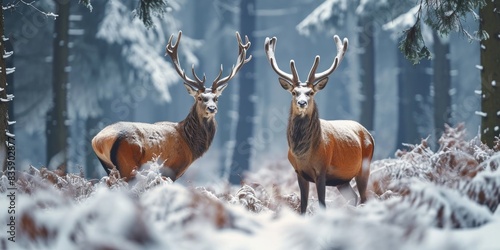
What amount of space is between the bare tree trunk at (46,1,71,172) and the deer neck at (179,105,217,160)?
709 cm

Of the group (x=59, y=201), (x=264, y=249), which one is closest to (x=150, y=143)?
(x=59, y=201)

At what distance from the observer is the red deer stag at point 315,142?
25.8 ft

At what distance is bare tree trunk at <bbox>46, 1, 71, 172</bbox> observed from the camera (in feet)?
51.3

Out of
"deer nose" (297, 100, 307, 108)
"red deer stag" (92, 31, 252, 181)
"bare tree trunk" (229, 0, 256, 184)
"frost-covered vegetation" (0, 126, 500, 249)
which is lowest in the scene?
"bare tree trunk" (229, 0, 256, 184)

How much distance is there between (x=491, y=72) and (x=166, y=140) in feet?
13.4

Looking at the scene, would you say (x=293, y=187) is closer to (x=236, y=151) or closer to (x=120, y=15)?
(x=120, y=15)

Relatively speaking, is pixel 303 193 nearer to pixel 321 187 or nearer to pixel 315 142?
pixel 321 187

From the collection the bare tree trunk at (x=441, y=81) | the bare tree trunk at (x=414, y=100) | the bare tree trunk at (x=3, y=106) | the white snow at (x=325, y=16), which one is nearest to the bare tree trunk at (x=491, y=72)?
the bare tree trunk at (x=3, y=106)

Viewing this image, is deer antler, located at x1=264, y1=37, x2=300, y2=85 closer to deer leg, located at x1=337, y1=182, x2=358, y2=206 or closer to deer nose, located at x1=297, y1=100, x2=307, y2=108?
deer nose, located at x1=297, y1=100, x2=307, y2=108

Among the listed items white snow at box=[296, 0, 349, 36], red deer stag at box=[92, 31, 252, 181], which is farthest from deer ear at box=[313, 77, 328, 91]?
white snow at box=[296, 0, 349, 36]

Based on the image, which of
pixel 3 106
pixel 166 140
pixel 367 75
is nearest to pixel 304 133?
pixel 166 140

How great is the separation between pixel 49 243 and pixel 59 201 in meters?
0.33

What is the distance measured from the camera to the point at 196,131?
29.8 ft

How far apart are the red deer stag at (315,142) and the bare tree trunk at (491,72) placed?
1630 mm
